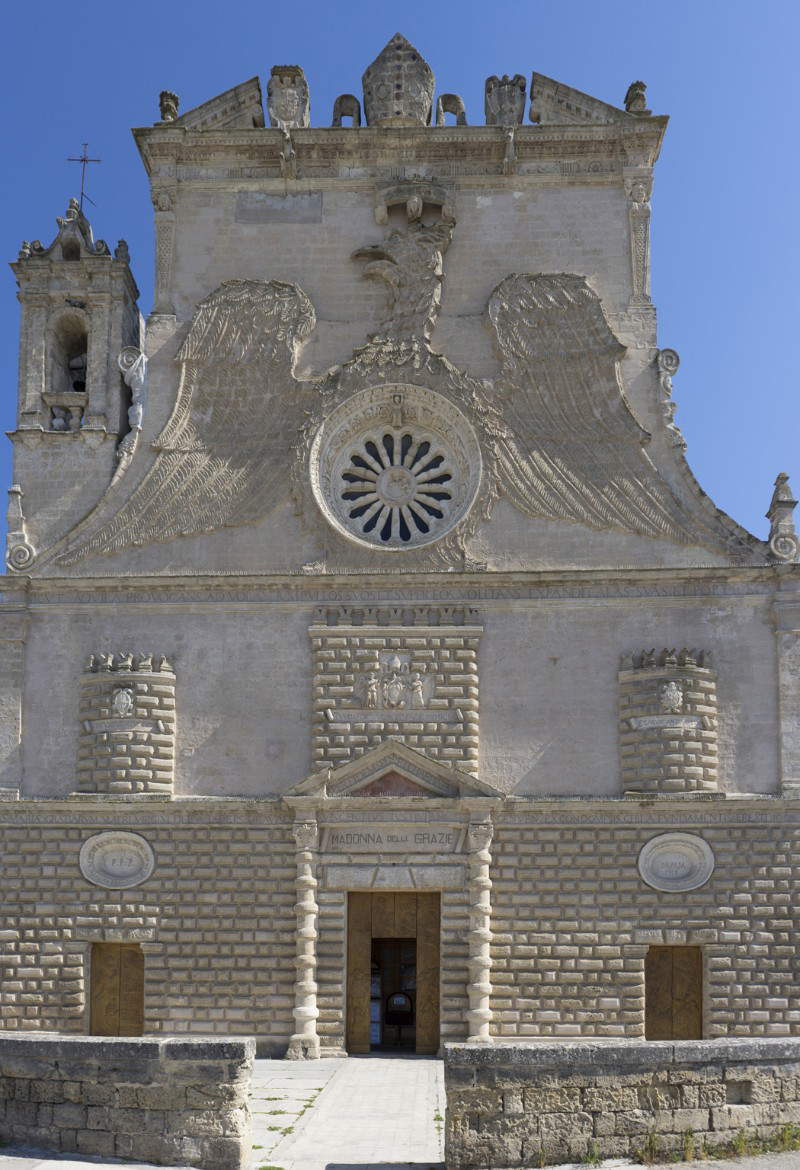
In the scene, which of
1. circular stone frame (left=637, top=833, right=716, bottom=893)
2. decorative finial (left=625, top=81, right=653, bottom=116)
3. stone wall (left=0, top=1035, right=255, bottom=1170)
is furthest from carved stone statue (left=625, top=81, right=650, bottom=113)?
stone wall (left=0, top=1035, right=255, bottom=1170)

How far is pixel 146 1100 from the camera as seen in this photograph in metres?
11.2

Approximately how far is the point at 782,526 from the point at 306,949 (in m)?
8.92

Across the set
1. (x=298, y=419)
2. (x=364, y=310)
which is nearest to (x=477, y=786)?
(x=298, y=419)

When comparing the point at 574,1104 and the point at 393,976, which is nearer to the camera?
the point at 574,1104

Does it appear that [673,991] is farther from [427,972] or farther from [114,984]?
[114,984]

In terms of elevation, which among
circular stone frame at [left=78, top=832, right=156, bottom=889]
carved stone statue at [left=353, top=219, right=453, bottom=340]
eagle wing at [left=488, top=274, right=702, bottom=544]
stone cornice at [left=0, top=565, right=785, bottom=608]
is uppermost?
carved stone statue at [left=353, top=219, right=453, bottom=340]

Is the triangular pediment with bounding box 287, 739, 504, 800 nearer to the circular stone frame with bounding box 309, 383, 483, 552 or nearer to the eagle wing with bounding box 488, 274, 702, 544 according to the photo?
the circular stone frame with bounding box 309, 383, 483, 552

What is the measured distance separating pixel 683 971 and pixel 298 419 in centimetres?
961

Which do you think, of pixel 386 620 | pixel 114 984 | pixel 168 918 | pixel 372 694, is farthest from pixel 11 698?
pixel 386 620

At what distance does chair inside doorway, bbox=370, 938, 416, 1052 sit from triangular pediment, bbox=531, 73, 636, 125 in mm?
12677

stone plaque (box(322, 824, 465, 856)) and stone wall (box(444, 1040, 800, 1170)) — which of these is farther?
stone plaque (box(322, 824, 465, 856))

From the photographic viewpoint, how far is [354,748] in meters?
20.8

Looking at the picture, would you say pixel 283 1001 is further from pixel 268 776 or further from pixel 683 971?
pixel 683 971

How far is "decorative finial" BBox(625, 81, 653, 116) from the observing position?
75.5 feet
